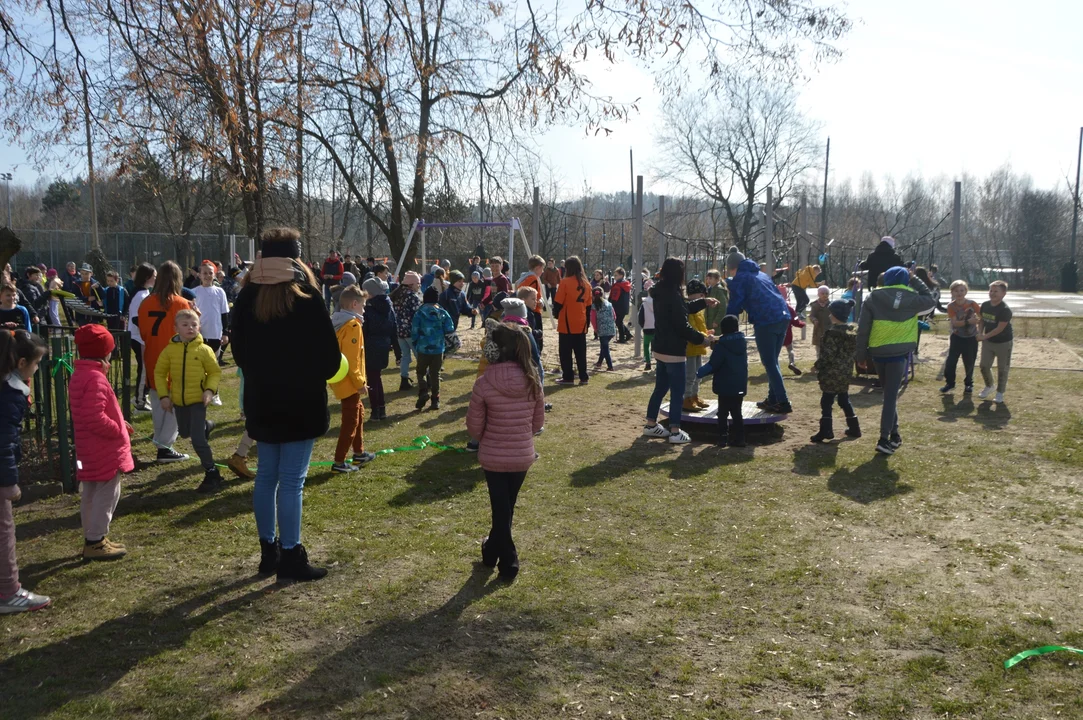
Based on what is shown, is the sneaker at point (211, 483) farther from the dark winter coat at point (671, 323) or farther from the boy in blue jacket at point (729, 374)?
the boy in blue jacket at point (729, 374)

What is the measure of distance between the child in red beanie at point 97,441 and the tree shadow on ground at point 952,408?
9.04m

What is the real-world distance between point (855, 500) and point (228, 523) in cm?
492

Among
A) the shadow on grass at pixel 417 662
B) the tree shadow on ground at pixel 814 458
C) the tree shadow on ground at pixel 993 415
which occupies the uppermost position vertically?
the tree shadow on ground at pixel 993 415

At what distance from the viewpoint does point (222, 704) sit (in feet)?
12.4

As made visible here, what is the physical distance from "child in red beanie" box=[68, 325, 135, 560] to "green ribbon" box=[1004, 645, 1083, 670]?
198 inches

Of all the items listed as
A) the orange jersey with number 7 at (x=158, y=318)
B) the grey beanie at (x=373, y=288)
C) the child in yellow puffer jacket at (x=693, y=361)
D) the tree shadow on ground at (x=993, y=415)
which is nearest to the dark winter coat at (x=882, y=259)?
the tree shadow on ground at (x=993, y=415)

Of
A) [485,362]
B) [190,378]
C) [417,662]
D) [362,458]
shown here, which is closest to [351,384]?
[362,458]

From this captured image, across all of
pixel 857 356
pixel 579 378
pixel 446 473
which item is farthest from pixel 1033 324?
pixel 446 473

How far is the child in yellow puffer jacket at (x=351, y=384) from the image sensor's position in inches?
296

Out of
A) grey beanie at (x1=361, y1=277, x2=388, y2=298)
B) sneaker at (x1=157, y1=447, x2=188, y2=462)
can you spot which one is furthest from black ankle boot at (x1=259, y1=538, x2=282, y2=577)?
grey beanie at (x1=361, y1=277, x2=388, y2=298)

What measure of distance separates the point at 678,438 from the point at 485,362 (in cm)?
228

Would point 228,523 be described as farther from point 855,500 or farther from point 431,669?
point 855,500

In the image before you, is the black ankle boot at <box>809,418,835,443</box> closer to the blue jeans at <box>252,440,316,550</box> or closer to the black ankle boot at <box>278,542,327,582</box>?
the black ankle boot at <box>278,542,327,582</box>

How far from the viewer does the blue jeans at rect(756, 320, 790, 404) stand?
9.94 m
